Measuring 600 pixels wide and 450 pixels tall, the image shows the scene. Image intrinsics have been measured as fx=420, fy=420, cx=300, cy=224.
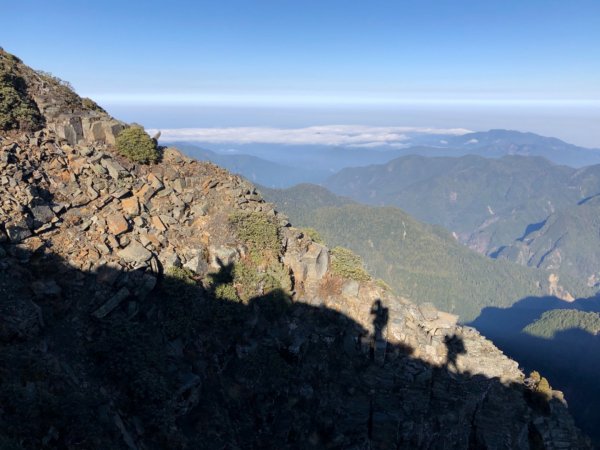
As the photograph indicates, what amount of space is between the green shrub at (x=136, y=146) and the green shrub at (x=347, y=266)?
13133 mm

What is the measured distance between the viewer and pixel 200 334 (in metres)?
19.8

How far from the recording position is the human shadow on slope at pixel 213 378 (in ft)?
44.7

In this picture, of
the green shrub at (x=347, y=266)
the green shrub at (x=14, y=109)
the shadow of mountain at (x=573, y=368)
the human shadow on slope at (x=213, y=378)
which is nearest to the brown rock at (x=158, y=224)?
the human shadow on slope at (x=213, y=378)

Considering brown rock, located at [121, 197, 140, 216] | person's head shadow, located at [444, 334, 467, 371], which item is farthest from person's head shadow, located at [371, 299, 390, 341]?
brown rock, located at [121, 197, 140, 216]

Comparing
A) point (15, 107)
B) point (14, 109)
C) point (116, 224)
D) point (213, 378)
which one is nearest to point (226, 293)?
point (213, 378)

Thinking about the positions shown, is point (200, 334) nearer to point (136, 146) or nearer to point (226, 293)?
point (226, 293)

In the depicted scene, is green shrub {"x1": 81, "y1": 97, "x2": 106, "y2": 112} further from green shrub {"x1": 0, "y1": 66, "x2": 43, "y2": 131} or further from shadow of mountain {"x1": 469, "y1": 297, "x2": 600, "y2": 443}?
shadow of mountain {"x1": 469, "y1": 297, "x2": 600, "y2": 443}

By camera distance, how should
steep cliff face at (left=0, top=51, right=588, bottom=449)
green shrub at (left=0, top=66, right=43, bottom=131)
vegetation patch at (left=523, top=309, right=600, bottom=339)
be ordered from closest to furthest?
steep cliff face at (left=0, top=51, right=588, bottom=449)
green shrub at (left=0, top=66, right=43, bottom=131)
vegetation patch at (left=523, top=309, right=600, bottom=339)

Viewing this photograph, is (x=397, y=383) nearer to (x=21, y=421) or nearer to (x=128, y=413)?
(x=128, y=413)

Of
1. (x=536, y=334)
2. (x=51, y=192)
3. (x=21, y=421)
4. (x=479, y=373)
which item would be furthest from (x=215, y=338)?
(x=536, y=334)

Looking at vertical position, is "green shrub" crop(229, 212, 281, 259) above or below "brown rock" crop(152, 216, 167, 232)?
below

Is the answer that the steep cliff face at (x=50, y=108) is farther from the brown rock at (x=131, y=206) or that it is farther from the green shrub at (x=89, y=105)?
the brown rock at (x=131, y=206)

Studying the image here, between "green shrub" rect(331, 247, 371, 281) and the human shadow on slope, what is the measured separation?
7.74 ft

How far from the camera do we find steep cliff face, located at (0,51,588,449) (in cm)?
1519
